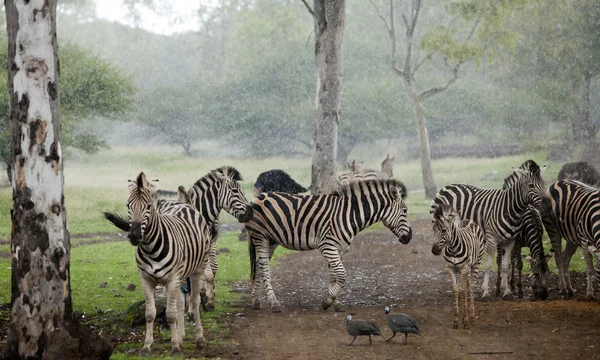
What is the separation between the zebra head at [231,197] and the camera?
38.5 ft

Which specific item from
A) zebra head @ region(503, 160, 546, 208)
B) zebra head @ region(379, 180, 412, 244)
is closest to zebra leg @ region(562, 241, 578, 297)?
zebra head @ region(503, 160, 546, 208)

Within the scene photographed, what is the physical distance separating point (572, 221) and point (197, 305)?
6.12m

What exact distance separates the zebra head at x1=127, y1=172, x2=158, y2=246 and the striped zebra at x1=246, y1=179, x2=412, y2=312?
373 centimetres

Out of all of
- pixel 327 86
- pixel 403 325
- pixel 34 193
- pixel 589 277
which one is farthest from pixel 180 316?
pixel 327 86

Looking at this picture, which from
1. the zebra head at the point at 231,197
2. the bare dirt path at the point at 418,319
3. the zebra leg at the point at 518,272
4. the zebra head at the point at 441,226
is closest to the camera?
the bare dirt path at the point at 418,319

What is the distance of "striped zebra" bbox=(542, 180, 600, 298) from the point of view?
11.2m

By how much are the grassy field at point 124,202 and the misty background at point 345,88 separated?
254 cm

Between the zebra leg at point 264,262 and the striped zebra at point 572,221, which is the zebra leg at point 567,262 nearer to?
the striped zebra at point 572,221

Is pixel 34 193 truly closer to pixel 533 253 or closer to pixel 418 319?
pixel 418 319

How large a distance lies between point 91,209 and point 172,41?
35815 millimetres

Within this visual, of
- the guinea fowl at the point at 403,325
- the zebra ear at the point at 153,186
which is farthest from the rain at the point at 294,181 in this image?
the guinea fowl at the point at 403,325

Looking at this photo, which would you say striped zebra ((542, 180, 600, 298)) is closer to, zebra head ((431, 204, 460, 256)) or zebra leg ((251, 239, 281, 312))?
zebra head ((431, 204, 460, 256))

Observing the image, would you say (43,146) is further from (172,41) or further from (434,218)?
(172,41)

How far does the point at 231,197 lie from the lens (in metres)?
11.8
